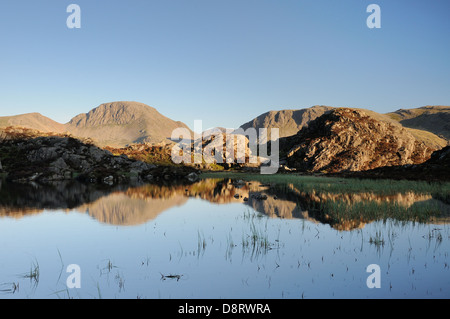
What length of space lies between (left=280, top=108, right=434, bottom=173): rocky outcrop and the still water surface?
302 ft

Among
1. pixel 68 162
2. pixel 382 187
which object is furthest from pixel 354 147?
pixel 68 162

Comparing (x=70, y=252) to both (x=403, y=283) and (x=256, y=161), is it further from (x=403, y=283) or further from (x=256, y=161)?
(x=256, y=161)

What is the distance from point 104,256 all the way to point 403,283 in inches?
485

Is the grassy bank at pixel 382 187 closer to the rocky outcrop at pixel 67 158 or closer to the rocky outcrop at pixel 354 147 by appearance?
the rocky outcrop at pixel 354 147

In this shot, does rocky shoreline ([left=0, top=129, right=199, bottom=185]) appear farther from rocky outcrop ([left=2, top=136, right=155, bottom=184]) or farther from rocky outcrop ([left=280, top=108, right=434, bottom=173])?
rocky outcrop ([left=280, top=108, right=434, bottom=173])

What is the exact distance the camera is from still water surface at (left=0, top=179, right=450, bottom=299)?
31.4 feet

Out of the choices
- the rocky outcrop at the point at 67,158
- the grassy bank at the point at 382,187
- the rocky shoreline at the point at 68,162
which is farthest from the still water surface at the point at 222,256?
the rocky outcrop at the point at 67,158

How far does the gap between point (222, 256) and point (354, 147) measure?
380 feet

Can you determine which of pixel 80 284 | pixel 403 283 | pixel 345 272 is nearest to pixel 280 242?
pixel 345 272

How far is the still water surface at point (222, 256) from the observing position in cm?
956

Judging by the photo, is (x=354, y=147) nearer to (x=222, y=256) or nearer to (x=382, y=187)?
(x=382, y=187)

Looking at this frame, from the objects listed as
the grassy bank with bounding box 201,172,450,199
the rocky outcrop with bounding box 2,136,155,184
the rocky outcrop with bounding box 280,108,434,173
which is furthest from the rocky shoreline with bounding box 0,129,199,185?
the rocky outcrop with bounding box 280,108,434,173

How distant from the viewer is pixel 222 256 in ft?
43.1
